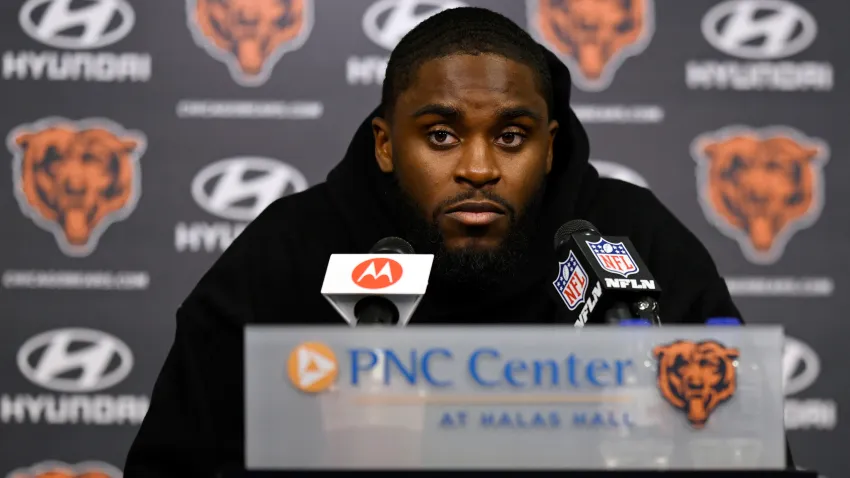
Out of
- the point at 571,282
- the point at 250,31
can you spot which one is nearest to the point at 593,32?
Result: the point at 250,31

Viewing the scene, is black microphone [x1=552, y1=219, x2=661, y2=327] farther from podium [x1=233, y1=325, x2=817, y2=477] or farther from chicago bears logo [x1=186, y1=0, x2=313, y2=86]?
chicago bears logo [x1=186, y1=0, x2=313, y2=86]

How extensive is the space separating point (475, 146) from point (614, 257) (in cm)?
62

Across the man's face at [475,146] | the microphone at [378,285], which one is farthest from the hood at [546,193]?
the microphone at [378,285]

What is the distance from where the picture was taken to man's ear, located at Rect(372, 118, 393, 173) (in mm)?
2391

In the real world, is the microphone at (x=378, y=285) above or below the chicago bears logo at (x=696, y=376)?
above

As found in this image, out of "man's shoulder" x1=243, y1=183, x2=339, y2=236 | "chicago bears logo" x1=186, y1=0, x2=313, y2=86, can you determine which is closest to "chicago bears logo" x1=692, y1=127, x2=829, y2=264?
"chicago bears logo" x1=186, y1=0, x2=313, y2=86

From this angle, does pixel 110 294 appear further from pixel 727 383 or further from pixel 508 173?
pixel 727 383

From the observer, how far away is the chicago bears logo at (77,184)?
3.74 m

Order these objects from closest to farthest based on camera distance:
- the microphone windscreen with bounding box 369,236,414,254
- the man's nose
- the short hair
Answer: the microphone windscreen with bounding box 369,236,414,254, the man's nose, the short hair

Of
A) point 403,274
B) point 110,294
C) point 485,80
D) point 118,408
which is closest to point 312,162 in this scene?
point 110,294

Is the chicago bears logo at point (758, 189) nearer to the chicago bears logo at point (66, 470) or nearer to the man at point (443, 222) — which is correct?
the man at point (443, 222)

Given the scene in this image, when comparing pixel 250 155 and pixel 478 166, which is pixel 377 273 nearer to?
pixel 478 166

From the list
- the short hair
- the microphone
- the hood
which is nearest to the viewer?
the microphone

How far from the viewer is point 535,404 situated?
48.6 inches
